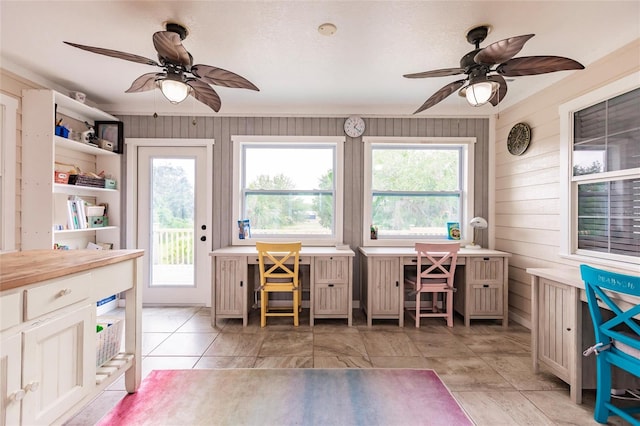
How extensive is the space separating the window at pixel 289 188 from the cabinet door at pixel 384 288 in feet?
3.06

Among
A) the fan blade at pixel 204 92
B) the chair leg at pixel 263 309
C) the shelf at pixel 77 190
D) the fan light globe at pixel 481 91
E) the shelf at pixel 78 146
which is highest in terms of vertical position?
the fan blade at pixel 204 92

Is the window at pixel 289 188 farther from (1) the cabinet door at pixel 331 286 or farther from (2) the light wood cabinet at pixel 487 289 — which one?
(2) the light wood cabinet at pixel 487 289

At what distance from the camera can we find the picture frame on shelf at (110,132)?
3.89 m

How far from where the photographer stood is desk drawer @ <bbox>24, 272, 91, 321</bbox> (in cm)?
128

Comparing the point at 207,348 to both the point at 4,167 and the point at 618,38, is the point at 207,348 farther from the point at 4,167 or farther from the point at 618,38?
the point at 618,38

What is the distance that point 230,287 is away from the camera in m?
3.41

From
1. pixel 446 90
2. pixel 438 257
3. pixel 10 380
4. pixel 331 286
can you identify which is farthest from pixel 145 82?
pixel 438 257

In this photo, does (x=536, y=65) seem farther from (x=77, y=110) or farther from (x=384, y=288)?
(x=77, y=110)

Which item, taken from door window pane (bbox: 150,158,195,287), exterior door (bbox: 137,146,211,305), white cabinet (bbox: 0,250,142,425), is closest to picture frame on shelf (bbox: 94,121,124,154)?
exterior door (bbox: 137,146,211,305)

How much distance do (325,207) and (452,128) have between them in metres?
1.99

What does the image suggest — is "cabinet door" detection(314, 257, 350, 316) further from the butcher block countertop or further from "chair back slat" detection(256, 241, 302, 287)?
the butcher block countertop

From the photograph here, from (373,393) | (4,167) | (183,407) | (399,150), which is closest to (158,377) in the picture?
(183,407)

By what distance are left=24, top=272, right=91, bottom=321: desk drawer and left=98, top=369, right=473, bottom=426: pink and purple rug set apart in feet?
2.98

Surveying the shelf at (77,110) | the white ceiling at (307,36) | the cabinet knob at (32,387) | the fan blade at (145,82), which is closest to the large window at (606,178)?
the white ceiling at (307,36)
